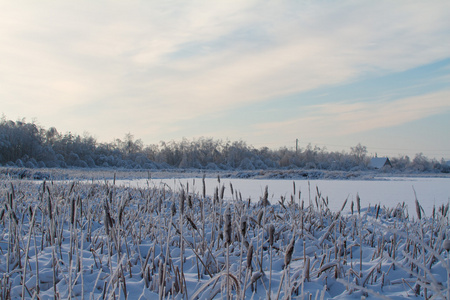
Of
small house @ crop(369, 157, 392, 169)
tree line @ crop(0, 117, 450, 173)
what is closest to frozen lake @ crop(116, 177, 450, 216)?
tree line @ crop(0, 117, 450, 173)

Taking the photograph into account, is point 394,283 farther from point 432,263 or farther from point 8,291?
point 8,291

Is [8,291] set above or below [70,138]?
below

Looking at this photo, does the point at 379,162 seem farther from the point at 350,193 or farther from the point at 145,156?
the point at 350,193

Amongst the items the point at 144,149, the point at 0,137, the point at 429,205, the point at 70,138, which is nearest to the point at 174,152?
the point at 144,149

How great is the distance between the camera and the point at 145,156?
173 feet

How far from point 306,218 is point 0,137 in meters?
46.0

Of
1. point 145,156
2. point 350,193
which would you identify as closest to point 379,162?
point 145,156

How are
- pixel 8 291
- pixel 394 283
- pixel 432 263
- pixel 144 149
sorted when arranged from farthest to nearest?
pixel 144 149 → pixel 432 263 → pixel 394 283 → pixel 8 291

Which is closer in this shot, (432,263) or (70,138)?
(432,263)

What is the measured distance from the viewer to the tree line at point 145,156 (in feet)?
137

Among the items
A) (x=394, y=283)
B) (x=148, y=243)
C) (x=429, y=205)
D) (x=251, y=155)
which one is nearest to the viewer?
(x=394, y=283)

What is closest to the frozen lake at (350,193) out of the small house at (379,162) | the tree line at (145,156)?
the tree line at (145,156)

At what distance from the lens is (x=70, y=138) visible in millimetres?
50594

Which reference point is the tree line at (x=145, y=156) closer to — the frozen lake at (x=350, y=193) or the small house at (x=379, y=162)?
the small house at (x=379, y=162)
